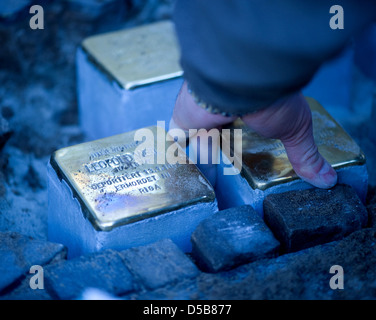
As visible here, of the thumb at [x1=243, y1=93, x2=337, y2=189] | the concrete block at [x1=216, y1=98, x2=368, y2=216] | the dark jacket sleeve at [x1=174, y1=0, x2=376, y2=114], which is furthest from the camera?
the concrete block at [x1=216, y1=98, x2=368, y2=216]

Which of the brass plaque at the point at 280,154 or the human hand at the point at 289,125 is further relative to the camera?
the brass plaque at the point at 280,154

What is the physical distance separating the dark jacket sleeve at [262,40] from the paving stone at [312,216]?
372 millimetres

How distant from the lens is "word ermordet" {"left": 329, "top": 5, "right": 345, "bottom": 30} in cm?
103

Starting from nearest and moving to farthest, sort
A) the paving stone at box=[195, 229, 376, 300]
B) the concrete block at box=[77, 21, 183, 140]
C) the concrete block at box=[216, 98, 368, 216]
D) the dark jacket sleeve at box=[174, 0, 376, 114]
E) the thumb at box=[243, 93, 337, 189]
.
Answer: the dark jacket sleeve at box=[174, 0, 376, 114], the paving stone at box=[195, 229, 376, 300], the thumb at box=[243, 93, 337, 189], the concrete block at box=[216, 98, 368, 216], the concrete block at box=[77, 21, 183, 140]

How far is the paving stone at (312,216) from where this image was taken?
1.35 metres

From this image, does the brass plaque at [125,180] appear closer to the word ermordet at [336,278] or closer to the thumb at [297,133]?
the thumb at [297,133]

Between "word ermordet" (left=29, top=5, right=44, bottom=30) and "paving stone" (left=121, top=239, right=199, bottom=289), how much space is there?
1280 mm

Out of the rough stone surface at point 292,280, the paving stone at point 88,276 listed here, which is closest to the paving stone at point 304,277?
the rough stone surface at point 292,280

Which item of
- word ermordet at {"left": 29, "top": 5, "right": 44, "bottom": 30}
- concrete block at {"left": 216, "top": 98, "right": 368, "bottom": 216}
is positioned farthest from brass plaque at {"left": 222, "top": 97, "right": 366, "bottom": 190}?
word ermordet at {"left": 29, "top": 5, "right": 44, "bottom": 30}

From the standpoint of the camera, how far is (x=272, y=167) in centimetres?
150

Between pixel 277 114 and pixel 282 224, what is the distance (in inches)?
10.9
